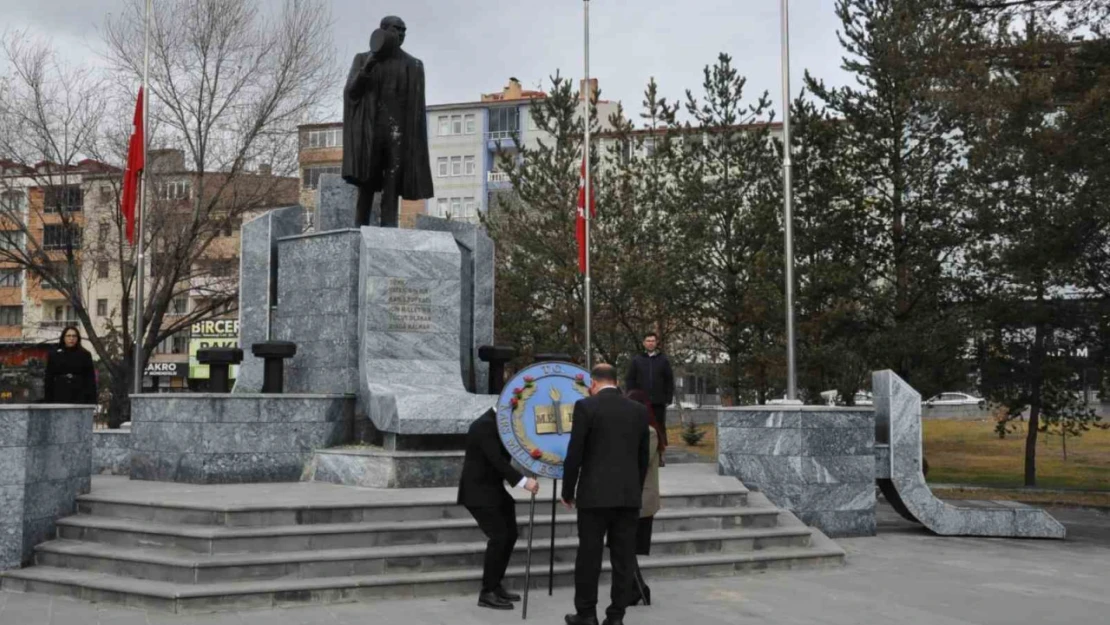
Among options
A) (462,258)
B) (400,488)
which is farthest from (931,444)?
(400,488)

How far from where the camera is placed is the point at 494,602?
27.0 feet

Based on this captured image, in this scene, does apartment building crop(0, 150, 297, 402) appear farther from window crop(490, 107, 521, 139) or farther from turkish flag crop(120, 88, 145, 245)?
window crop(490, 107, 521, 139)

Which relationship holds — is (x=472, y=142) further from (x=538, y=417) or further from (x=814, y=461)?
(x=538, y=417)

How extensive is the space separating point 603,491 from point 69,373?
7.98 meters

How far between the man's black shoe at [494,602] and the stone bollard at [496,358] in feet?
18.4

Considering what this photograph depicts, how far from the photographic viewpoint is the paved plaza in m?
7.89

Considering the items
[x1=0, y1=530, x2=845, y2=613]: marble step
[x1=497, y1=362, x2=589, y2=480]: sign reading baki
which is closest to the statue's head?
[x1=497, y1=362, x2=589, y2=480]: sign reading baki

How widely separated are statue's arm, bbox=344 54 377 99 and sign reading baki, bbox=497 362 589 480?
6.71 meters

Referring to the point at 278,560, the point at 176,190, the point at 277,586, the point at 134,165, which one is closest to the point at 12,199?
the point at 176,190

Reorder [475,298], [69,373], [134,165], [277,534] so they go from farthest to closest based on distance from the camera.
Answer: [134,165] < [475,298] < [69,373] < [277,534]

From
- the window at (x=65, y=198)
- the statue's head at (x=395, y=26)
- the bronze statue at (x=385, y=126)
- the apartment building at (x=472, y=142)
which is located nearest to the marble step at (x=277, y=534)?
the bronze statue at (x=385, y=126)

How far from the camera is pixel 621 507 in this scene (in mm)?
7434

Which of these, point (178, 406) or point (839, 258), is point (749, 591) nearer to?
point (178, 406)

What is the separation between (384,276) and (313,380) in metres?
1.64
